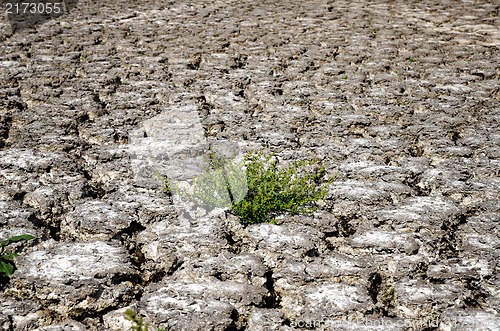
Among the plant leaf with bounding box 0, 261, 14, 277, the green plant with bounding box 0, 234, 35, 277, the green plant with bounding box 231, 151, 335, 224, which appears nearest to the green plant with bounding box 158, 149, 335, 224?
the green plant with bounding box 231, 151, 335, 224

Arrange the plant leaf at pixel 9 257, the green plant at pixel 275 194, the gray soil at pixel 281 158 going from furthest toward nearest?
the green plant at pixel 275 194
the plant leaf at pixel 9 257
the gray soil at pixel 281 158

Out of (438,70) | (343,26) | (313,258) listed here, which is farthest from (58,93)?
(343,26)

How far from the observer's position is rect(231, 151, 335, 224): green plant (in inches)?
116

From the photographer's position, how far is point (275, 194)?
307cm

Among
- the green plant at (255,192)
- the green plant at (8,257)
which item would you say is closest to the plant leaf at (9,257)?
the green plant at (8,257)

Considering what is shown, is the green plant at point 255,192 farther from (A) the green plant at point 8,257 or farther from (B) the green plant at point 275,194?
(A) the green plant at point 8,257

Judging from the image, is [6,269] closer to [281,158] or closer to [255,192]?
[255,192]

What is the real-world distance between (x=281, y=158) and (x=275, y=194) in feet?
2.15

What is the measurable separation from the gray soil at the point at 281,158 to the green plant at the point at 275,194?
74 millimetres

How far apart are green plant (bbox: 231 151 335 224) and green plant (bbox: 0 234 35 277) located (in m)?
1.05

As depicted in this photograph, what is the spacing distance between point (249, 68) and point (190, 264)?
10.8 feet

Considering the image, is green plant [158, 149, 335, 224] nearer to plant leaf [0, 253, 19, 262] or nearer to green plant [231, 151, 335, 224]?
green plant [231, 151, 335, 224]

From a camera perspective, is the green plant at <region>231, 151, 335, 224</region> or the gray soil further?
the green plant at <region>231, 151, 335, 224</region>

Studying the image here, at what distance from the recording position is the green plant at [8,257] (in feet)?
8.00
